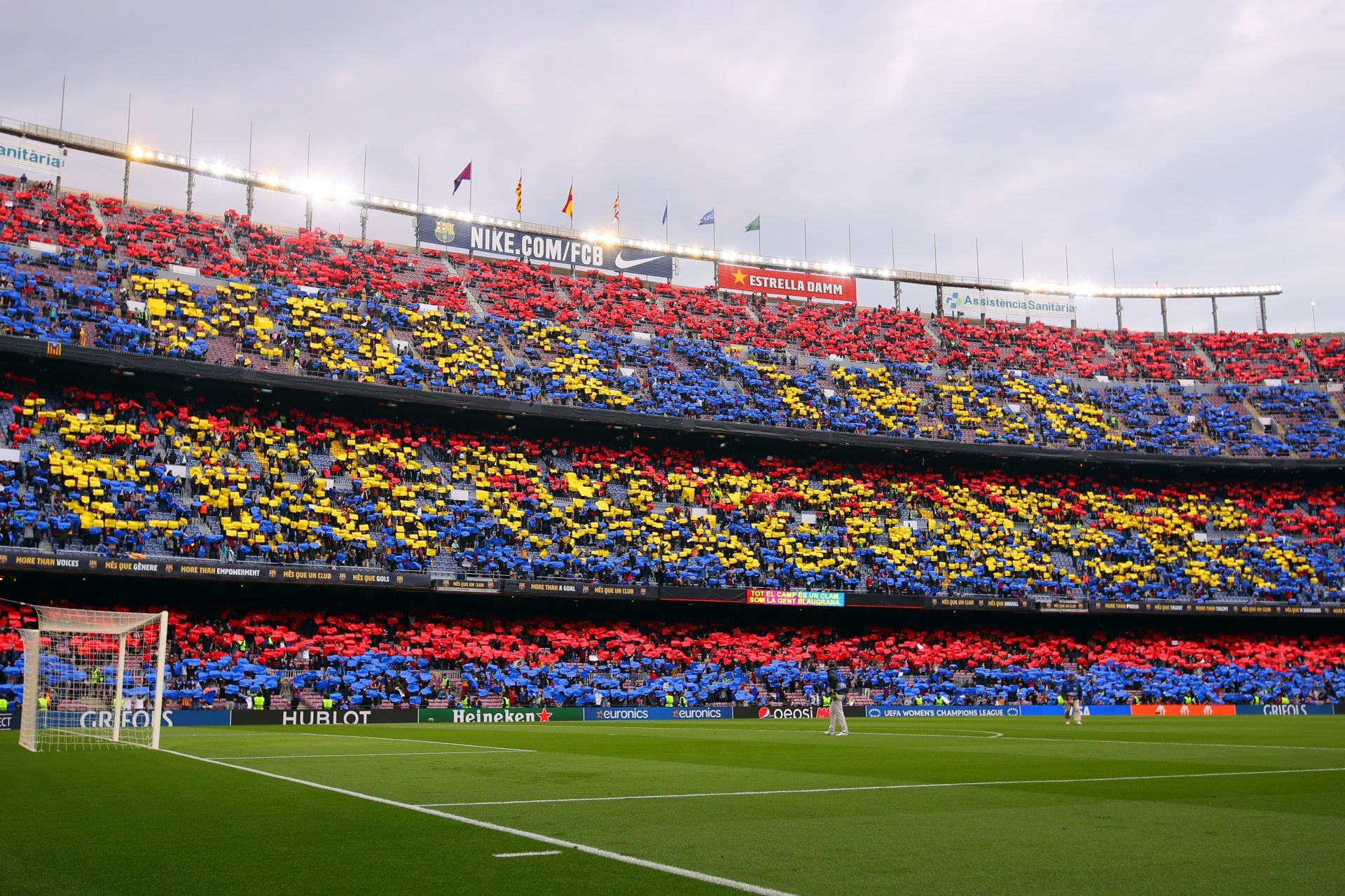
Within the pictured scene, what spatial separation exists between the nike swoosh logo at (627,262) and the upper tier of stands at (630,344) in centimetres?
162

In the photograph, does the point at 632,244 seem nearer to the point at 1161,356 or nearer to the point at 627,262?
the point at 627,262

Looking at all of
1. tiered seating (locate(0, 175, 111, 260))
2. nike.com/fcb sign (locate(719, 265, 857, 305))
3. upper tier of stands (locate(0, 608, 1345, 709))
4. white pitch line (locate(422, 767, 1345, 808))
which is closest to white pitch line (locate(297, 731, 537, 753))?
upper tier of stands (locate(0, 608, 1345, 709))

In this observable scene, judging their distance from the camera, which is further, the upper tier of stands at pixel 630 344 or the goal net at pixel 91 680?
the upper tier of stands at pixel 630 344

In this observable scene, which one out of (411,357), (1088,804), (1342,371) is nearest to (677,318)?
(411,357)

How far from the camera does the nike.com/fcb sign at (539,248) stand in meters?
66.7

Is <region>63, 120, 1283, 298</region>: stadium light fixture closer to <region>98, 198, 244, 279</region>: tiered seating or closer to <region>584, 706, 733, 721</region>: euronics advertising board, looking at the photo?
<region>98, 198, 244, 279</region>: tiered seating

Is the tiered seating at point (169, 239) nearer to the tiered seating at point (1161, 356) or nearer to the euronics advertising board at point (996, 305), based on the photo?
the euronics advertising board at point (996, 305)

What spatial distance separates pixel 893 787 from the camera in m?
15.1

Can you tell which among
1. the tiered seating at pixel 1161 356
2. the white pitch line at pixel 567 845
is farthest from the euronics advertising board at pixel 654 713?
the tiered seating at pixel 1161 356

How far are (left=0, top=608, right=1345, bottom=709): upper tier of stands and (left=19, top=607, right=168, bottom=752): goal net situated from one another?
287 millimetres

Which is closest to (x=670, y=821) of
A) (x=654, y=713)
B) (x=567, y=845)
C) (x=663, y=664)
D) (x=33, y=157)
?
(x=567, y=845)

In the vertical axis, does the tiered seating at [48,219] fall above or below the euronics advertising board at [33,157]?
below

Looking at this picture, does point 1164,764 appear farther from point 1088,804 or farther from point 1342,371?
point 1342,371

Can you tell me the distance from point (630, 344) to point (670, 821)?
5268 centimetres
